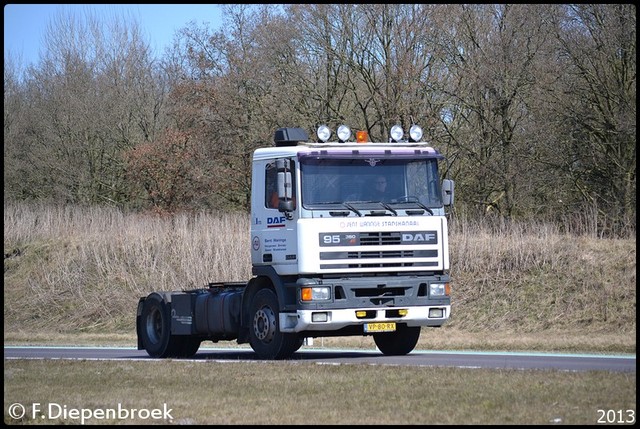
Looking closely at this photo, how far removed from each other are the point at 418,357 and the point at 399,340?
3.42 feet

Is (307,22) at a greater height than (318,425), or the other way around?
(307,22)

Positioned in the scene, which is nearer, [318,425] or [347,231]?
[318,425]

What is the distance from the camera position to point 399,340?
19.7 meters

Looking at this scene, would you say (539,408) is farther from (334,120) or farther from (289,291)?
(334,120)

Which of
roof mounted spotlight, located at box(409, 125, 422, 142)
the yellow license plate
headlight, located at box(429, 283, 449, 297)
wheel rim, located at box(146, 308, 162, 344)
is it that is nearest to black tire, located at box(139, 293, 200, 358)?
wheel rim, located at box(146, 308, 162, 344)

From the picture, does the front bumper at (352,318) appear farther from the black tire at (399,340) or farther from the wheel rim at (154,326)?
the wheel rim at (154,326)

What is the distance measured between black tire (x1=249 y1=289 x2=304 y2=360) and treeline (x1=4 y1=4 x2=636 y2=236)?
1452 centimetres

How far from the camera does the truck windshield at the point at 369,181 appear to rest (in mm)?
17703

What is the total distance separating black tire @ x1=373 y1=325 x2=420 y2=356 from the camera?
1941 centimetres

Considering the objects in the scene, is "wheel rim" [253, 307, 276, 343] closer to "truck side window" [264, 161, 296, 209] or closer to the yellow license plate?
the yellow license plate

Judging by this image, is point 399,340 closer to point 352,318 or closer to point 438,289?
point 438,289

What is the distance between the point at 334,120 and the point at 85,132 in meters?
14.2

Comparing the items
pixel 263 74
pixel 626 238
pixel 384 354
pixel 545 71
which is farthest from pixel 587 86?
pixel 384 354

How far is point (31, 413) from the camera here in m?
12.1
